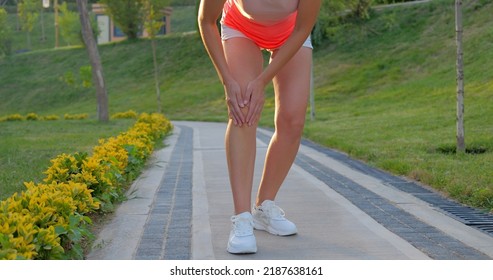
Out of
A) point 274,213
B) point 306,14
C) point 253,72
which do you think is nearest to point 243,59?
point 253,72

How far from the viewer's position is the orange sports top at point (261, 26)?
4.68 metres

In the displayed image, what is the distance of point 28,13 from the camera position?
59062mm

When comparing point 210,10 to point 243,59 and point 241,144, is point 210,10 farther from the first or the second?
point 241,144

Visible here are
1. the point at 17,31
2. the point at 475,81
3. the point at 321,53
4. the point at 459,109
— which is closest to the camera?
the point at 459,109

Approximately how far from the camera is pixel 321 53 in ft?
139

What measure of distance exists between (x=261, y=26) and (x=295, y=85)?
40 centimetres

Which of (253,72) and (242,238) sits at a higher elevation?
(253,72)

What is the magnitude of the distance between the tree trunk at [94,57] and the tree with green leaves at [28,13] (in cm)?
2603

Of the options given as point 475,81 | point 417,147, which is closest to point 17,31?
point 475,81

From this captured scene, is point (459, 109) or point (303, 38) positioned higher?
point (303, 38)

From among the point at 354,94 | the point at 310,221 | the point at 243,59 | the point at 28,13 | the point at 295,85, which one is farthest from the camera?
the point at 28,13

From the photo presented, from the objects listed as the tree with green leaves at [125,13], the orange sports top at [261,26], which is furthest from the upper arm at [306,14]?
the tree with green leaves at [125,13]

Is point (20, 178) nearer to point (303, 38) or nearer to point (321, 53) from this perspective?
point (303, 38)

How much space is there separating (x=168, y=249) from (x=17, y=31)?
85291mm
